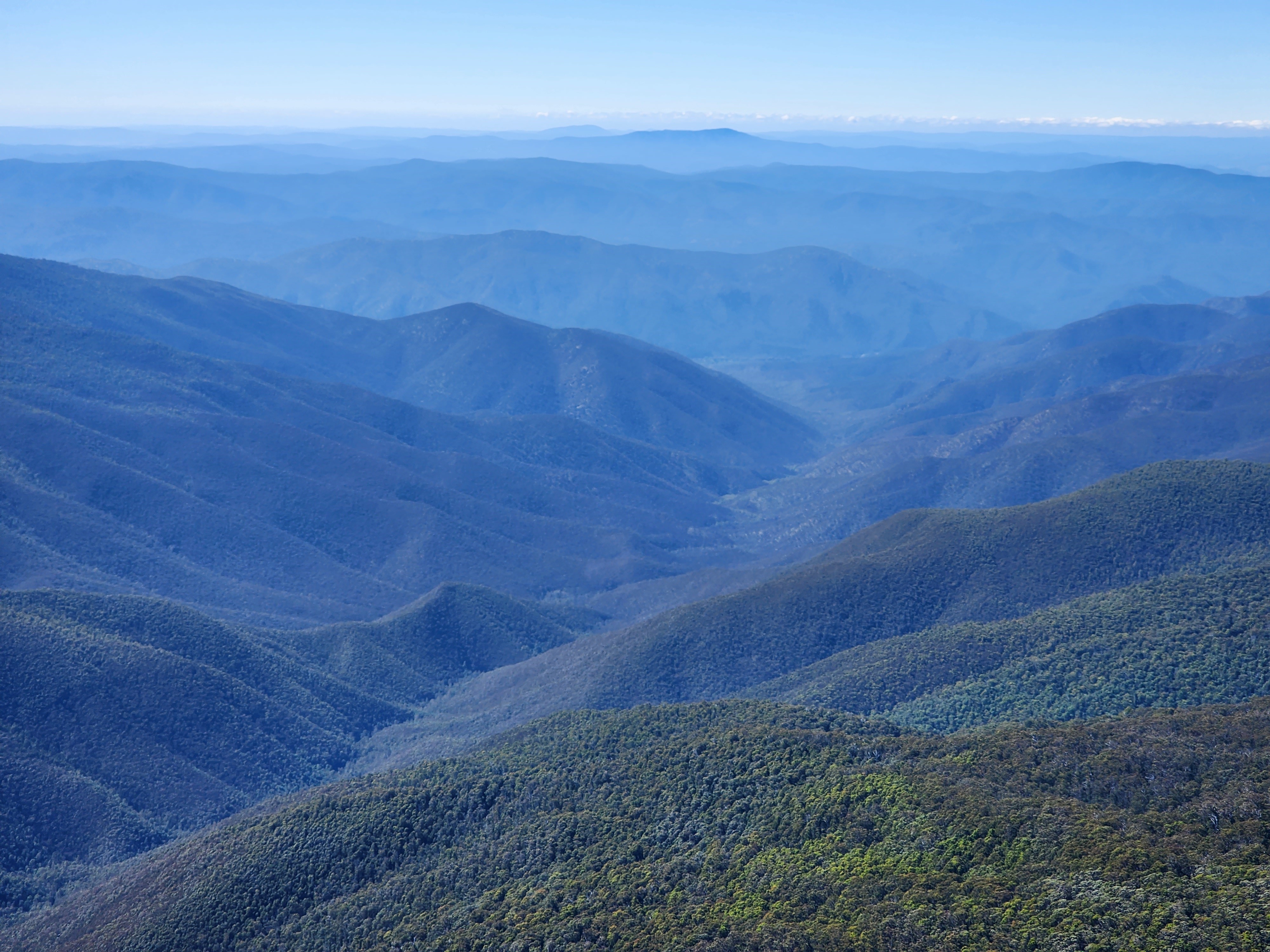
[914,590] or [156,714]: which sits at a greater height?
[914,590]

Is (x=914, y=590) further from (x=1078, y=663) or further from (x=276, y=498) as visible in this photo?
(x=276, y=498)

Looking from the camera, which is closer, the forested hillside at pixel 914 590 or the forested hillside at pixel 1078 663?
the forested hillside at pixel 1078 663

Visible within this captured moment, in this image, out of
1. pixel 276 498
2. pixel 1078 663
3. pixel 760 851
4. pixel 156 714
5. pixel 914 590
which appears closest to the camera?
pixel 760 851

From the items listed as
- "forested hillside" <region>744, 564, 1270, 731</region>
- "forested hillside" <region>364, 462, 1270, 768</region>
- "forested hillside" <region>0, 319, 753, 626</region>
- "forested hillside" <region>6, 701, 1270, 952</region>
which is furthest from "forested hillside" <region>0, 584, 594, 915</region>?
"forested hillside" <region>744, 564, 1270, 731</region>

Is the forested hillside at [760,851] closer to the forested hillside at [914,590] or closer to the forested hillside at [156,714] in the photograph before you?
the forested hillside at [156,714]

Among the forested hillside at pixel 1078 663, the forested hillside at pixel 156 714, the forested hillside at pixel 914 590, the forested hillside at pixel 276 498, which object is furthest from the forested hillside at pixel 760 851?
the forested hillside at pixel 276 498

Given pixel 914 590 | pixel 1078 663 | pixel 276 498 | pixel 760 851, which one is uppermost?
pixel 760 851

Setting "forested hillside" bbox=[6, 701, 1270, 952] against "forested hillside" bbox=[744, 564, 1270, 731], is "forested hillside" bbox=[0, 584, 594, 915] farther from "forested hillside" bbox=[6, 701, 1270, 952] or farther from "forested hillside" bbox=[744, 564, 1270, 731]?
"forested hillside" bbox=[744, 564, 1270, 731]

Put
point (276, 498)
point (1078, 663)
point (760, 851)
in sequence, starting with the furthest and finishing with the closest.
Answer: point (276, 498)
point (1078, 663)
point (760, 851)

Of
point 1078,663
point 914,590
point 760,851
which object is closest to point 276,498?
point 914,590
